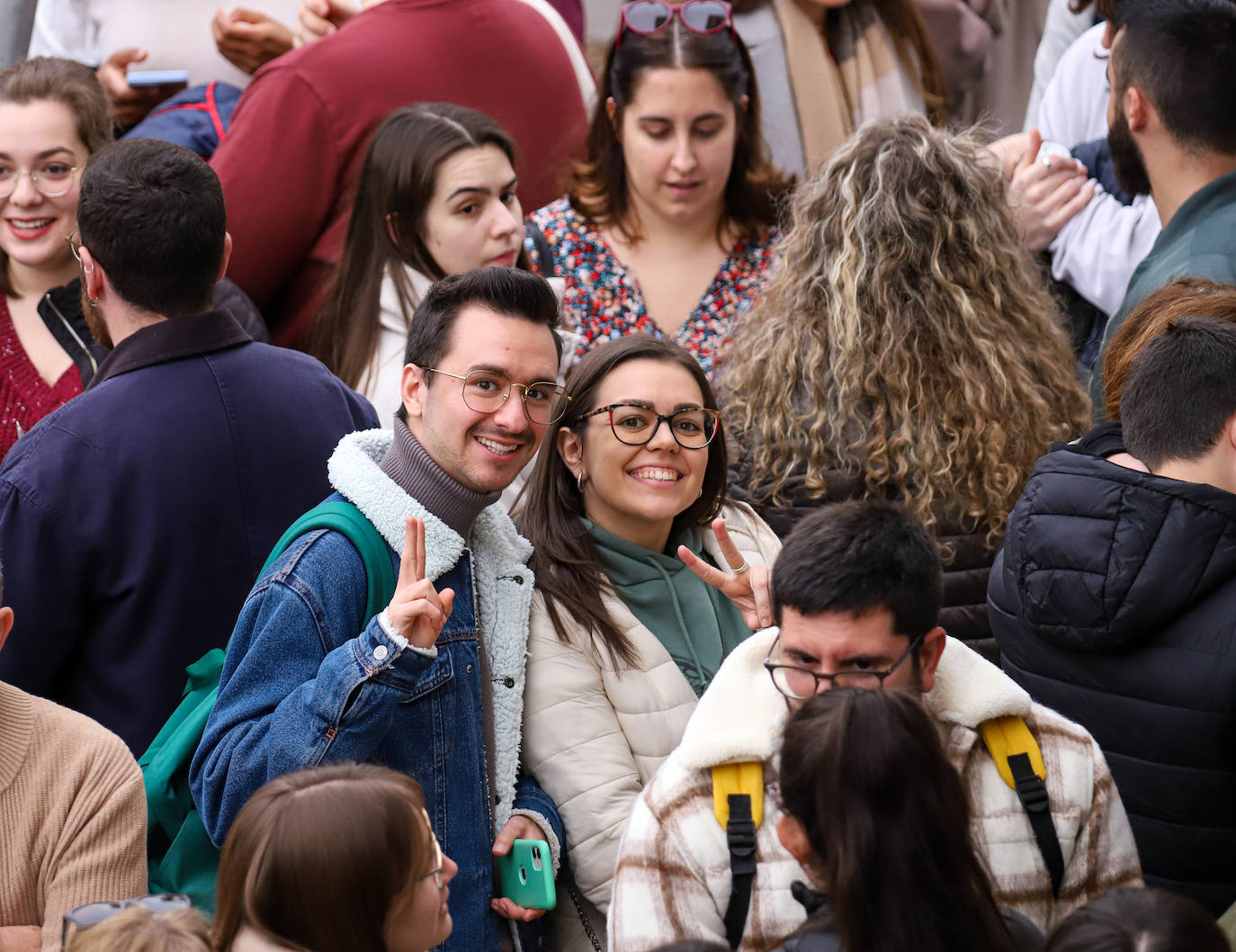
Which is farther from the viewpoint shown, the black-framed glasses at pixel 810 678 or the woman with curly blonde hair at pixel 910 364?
the woman with curly blonde hair at pixel 910 364

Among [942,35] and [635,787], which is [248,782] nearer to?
[635,787]

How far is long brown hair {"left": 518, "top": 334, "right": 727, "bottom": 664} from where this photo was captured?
9.82 feet

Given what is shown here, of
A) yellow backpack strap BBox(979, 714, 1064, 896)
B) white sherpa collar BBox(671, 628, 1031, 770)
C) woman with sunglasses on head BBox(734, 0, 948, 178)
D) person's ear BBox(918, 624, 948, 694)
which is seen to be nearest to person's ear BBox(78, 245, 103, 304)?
white sherpa collar BBox(671, 628, 1031, 770)

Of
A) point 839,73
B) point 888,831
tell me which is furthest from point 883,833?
point 839,73

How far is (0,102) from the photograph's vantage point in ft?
13.4

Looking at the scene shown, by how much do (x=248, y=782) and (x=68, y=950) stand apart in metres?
0.54

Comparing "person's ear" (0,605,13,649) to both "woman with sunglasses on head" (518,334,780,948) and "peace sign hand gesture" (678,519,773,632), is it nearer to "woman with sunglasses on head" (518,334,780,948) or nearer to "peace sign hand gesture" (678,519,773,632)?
"woman with sunglasses on head" (518,334,780,948)

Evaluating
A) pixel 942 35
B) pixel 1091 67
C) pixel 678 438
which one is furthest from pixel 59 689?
pixel 942 35

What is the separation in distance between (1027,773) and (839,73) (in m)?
3.52

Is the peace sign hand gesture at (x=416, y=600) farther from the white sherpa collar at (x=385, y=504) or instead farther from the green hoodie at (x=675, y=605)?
the green hoodie at (x=675, y=605)

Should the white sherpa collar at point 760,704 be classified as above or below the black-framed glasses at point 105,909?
above

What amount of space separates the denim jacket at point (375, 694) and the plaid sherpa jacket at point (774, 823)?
1.42ft

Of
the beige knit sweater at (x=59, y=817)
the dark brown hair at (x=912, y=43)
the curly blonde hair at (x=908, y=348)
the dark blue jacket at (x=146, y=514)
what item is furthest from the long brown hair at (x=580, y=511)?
the dark brown hair at (x=912, y=43)

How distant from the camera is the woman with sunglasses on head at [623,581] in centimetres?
288
